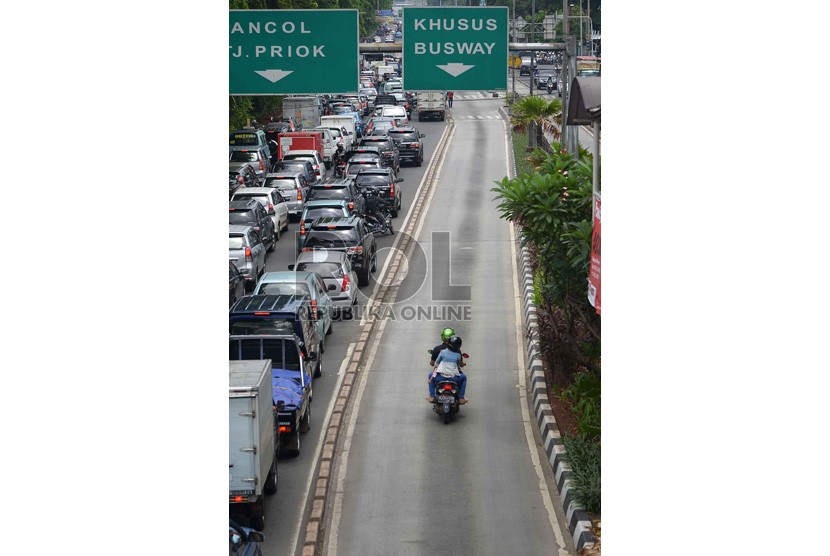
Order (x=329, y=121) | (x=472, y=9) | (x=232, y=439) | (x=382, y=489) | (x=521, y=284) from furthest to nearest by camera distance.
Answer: (x=329, y=121), (x=521, y=284), (x=472, y=9), (x=382, y=489), (x=232, y=439)

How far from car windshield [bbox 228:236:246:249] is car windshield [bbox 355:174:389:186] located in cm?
1077

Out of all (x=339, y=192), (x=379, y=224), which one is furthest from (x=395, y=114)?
(x=339, y=192)

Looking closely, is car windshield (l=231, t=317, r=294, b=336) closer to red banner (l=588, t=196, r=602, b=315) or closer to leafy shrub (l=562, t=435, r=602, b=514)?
leafy shrub (l=562, t=435, r=602, b=514)

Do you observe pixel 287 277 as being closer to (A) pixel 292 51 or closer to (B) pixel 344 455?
(B) pixel 344 455

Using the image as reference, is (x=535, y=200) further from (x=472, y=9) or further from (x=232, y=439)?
(x=232, y=439)

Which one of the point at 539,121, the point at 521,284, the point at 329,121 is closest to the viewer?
the point at 521,284

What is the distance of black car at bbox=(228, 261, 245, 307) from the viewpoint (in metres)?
24.8

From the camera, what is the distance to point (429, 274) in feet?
102

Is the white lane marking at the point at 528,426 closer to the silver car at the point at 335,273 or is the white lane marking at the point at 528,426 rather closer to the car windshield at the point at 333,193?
the silver car at the point at 335,273

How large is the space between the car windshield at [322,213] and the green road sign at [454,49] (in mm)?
13539

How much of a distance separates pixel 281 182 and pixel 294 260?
612cm

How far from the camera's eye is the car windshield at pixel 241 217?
31.0 metres

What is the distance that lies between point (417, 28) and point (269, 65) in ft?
7.67

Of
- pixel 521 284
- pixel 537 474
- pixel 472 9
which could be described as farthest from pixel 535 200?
pixel 521 284
